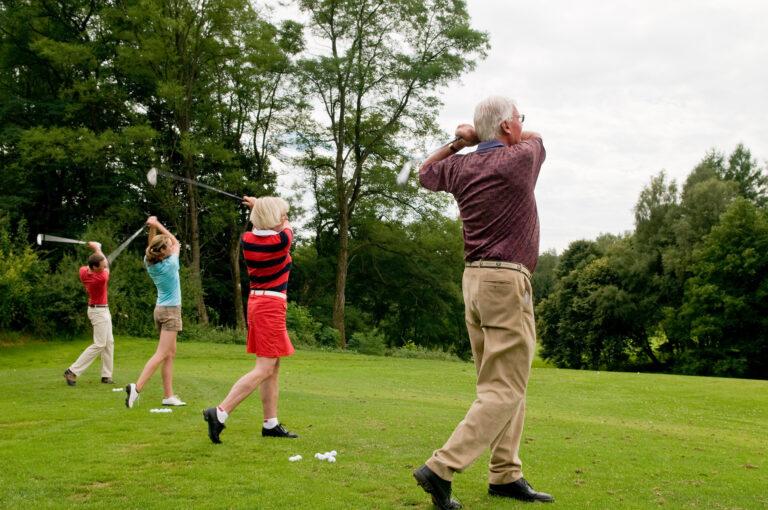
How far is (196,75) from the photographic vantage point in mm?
37219

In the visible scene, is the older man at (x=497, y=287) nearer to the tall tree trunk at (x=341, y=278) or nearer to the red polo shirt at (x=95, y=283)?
the red polo shirt at (x=95, y=283)

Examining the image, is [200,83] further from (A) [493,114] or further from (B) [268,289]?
(A) [493,114]

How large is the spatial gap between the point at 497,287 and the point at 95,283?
976cm

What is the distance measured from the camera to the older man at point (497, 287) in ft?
15.1

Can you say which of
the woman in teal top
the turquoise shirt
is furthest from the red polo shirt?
the turquoise shirt

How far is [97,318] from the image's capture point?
12773 millimetres

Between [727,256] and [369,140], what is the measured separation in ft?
83.8

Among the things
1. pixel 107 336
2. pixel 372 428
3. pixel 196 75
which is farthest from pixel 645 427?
pixel 196 75

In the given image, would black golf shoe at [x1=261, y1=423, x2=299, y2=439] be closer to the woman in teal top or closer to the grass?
the grass

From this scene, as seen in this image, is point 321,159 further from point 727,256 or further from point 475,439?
point 475,439

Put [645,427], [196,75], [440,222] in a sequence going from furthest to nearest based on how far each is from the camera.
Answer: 1. [440,222]
2. [196,75]
3. [645,427]

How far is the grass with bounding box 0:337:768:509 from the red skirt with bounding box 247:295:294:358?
0.92 metres

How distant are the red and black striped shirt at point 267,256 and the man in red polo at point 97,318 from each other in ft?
20.3

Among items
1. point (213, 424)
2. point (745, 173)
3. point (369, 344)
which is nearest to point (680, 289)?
point (745, 173)
